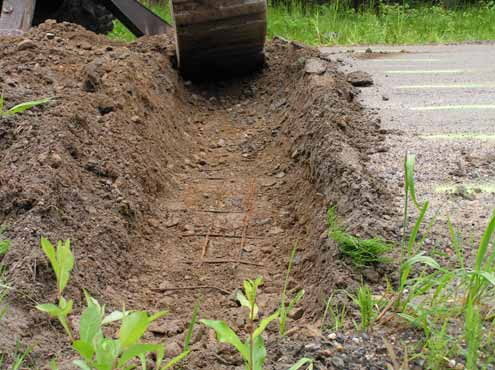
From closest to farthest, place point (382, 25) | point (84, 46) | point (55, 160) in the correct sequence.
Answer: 1. point (55, 160)
2. point (84, 46)
3. point (382, 25)

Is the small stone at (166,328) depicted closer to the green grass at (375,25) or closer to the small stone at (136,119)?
the small stone at (136,119)

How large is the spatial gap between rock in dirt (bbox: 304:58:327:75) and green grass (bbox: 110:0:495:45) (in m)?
2.15

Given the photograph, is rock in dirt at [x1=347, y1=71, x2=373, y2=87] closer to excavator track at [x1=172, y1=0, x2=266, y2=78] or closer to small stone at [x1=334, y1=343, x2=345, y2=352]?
excavator track at [x1=172, y1=0, x2=266, y2=78]

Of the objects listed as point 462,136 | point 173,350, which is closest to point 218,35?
point 462,136

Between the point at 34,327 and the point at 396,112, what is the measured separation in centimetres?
241

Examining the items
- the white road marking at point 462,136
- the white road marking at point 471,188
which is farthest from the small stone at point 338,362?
the white road marking at point 462,136

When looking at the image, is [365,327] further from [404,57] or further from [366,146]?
[404,57]

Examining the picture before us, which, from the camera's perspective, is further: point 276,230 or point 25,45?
point 25,45

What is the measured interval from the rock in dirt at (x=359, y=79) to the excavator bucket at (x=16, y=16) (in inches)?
88.7

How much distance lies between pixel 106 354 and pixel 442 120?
257 cm

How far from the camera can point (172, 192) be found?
128 inches

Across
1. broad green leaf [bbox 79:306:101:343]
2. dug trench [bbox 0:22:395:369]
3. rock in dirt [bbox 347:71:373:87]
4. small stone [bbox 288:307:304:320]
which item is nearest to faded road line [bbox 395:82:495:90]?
rock in dirt [bbox 347:71:373:87]

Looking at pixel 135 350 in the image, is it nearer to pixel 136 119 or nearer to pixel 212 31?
pixel 136 119

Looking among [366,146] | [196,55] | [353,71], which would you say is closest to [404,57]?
[353,71]
